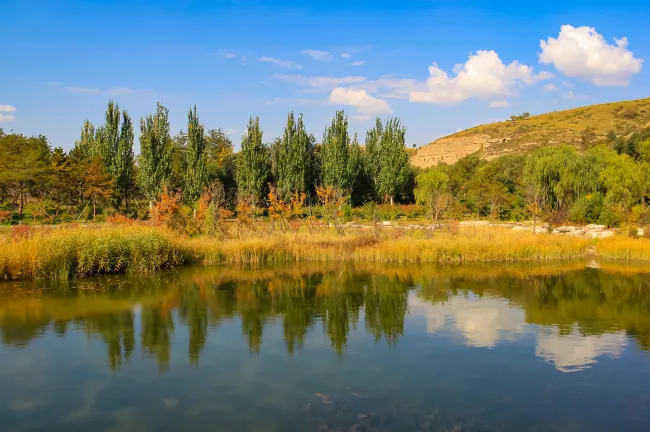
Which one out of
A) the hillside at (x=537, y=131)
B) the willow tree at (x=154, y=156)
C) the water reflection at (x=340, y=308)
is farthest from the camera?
the hillside at (x=537, y=131)

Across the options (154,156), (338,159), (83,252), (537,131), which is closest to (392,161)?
(338,159)

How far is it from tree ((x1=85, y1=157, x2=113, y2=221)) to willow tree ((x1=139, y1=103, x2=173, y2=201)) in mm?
2892

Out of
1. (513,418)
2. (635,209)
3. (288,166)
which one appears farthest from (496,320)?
(288,166)

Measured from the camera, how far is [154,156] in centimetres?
3825

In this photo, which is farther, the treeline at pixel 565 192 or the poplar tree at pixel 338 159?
the poplar tree at pixel 338 159

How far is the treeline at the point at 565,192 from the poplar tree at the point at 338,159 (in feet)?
18.3

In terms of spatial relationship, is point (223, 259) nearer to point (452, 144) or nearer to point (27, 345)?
point (27, 345)

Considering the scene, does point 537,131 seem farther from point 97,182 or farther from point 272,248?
point 272,248

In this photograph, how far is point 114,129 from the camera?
133ft

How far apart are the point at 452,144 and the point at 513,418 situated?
80600mm

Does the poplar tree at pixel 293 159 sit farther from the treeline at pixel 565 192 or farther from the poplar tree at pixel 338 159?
the treeline at pixel 565 192

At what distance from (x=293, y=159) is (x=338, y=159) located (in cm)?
346

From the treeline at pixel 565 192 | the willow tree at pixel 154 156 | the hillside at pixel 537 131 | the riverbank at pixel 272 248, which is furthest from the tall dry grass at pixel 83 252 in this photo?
the hillside at pixel 537 131

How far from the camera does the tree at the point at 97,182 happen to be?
3353cm
